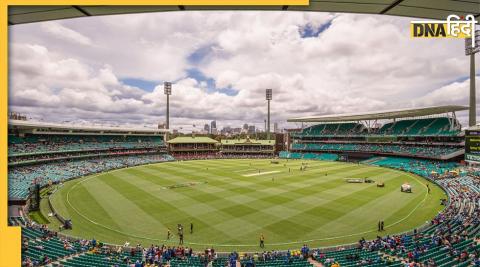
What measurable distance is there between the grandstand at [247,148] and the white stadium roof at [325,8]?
3607 inches

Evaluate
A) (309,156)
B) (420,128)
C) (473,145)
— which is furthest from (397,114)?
(473,145)

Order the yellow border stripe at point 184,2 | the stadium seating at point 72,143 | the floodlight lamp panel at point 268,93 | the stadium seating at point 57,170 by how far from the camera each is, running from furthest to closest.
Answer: the floodlight lamp panel at point 268,93, the stadium seating at point 72,143, the stadium seating at point 57,170, the yellow border stripe at point 184,2

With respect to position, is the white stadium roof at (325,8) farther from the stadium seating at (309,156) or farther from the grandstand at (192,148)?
the grandstand at (192,148)

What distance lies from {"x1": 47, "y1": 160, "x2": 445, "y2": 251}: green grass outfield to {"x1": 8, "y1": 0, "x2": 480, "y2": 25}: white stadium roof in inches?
751

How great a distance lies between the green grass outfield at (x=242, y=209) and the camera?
22.0 m

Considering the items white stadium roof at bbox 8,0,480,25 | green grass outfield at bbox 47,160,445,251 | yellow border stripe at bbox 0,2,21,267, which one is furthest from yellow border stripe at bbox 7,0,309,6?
green grass outfield at bbox 47,160,445,251

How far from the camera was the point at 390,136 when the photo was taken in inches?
2805

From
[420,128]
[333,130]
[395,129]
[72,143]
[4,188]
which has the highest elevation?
[420,128]

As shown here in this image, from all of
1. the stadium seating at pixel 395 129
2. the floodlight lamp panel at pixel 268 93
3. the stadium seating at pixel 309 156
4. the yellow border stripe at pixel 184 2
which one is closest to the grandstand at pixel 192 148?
the stadium seating at pixel 309 156

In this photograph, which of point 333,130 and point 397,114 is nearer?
point 397,114

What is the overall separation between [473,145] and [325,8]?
33.9 meters

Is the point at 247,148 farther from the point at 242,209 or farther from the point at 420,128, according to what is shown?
the point at 242,209

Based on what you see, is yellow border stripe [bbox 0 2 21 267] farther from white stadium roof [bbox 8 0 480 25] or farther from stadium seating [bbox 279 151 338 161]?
stadium seating [bbox 279 151 338 161]

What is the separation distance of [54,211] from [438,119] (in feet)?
271
